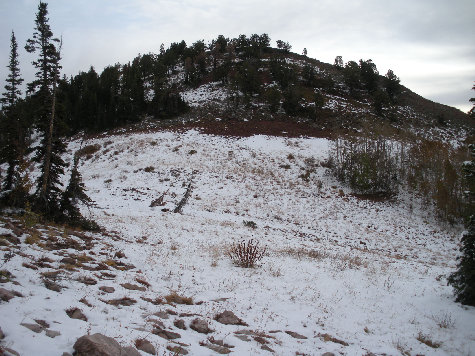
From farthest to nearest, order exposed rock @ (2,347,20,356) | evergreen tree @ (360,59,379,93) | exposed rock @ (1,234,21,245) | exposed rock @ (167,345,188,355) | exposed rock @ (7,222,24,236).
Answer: evergreen tree @ (360,59,379,93) < exposed rock @ (7,222,24,236) < exposed rock @ (1,234,21,245) < exposed rock @ (167,345,188,355) < exposed rock @ (2,347,20,356)

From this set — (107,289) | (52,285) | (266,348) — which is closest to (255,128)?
(107,289)

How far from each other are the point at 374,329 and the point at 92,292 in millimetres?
6496

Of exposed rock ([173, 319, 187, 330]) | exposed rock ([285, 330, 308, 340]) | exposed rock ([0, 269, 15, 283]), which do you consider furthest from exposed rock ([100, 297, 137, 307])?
exposed rock ([285, 330, 308, 340])

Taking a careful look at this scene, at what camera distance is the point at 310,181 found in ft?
102

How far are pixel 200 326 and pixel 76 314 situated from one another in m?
2.23

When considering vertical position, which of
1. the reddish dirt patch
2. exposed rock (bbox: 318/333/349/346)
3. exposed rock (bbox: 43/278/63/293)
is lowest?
exposed rock (bbox: 318/333/349/346)

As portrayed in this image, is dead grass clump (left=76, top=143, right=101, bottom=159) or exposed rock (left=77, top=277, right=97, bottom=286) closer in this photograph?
exposed rock (left=77, top=277, right=97, bottom=286)

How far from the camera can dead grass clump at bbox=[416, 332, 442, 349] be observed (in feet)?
20.5

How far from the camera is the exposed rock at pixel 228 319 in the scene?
6.04 m

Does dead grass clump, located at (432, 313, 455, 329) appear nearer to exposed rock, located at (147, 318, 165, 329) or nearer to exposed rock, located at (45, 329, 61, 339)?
exposed rock, located at (147, 318, 165, 329)

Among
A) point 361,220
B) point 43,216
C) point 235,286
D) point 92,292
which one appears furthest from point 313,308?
point 361,220

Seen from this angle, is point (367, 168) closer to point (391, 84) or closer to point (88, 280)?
point (88, 280)

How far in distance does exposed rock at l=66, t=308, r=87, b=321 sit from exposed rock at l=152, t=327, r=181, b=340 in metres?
1.20

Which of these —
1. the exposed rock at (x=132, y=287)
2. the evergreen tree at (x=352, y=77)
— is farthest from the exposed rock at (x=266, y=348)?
the evergreen tree at (x=352, y=77)
